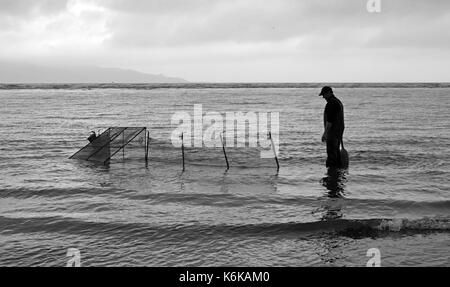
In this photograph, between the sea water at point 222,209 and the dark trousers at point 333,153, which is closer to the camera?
the sea water at point 222,209

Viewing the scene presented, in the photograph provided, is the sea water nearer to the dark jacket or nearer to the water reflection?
the water reflection

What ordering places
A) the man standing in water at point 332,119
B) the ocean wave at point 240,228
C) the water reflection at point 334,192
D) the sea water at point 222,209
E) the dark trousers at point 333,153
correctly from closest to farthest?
1. the sea water at point 222,209
2. the ocean wave at point 240,228
3. the water reflection at point 334,192
4. the man standing in water at point 332,119
5. the dark trousers at point 333,153

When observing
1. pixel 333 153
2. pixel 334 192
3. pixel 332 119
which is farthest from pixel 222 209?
pixel 333 153

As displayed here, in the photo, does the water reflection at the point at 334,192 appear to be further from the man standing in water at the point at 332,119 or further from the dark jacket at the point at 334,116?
the dark jacket at the point at 334,116

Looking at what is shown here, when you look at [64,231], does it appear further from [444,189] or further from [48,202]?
[444,189]

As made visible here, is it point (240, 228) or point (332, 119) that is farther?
point (332, 119)

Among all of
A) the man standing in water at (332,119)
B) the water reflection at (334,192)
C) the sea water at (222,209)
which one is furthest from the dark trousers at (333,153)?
the sea water at (222,209)

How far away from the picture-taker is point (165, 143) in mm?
16125

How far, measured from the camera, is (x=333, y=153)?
14211 millimetres

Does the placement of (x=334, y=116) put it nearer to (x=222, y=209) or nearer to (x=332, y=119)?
(x=332, y=119)

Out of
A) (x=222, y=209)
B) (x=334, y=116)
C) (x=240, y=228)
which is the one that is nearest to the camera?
(x=240, y=228)

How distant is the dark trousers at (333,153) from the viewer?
13797 millimetres
